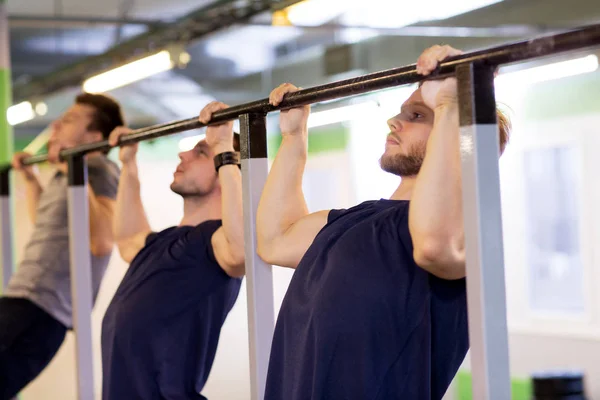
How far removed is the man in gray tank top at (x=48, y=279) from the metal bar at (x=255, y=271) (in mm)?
1289

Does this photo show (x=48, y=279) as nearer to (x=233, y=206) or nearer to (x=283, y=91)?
(x=233, y=206)

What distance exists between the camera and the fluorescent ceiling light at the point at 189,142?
2.38 m

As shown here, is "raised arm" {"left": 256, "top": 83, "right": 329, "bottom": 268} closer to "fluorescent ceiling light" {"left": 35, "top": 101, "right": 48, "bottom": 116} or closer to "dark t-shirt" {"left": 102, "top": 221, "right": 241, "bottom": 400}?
"dark t-shirt" {"left": 102, "top": 221, "right": 241, "bottom": 400}

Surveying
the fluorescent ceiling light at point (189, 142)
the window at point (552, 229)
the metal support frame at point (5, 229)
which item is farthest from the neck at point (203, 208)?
the window at point (552, 229)

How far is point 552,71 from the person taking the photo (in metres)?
7.57

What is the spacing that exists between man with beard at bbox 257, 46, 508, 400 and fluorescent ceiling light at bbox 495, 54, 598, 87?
4680 millimetres

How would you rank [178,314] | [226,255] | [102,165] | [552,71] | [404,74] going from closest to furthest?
[404,74] < [226,255] < [178,314] < [102,165] < [552,71]

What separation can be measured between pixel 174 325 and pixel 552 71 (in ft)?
19.7

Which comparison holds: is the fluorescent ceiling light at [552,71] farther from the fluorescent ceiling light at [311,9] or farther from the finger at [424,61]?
the finger at [424,61]

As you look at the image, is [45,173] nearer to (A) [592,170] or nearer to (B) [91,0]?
(B) [91,0]

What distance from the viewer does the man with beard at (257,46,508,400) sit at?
54.9 inches

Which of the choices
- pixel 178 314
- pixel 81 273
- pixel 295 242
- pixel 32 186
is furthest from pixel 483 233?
pixel 32 186

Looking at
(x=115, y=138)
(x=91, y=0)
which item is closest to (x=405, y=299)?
(x=115, y=138)

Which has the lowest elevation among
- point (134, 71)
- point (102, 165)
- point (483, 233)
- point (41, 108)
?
point (483, 233)
